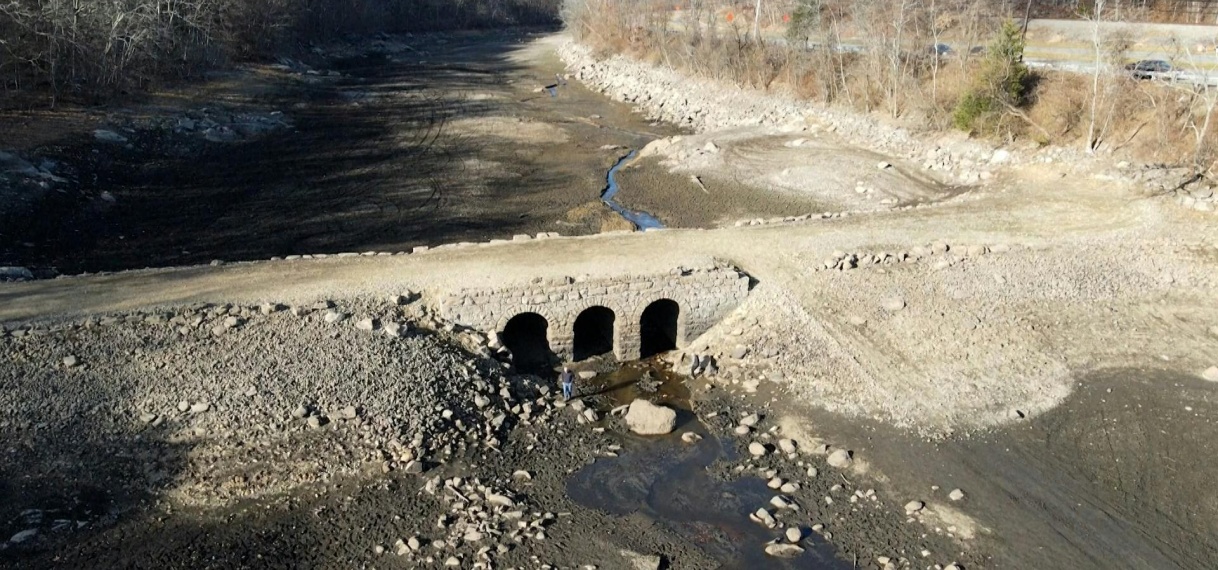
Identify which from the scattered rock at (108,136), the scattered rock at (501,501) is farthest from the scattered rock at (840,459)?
the scattered rock at (108,136)

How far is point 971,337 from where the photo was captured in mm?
24047

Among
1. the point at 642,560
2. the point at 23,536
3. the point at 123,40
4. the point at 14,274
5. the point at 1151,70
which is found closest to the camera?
the point at 23,536

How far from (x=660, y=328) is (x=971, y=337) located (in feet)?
28.6

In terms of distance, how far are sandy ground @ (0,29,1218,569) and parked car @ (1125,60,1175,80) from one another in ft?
27.7

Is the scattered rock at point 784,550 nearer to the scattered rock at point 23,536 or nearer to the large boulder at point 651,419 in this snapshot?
the large boulder at point 651,419

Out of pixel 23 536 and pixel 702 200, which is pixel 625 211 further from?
pixel 23 536

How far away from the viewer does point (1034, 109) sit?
3850 centimetres

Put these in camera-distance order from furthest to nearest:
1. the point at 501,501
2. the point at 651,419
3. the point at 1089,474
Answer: the point at 651,419
the point at 1089,474
the point at 501,501

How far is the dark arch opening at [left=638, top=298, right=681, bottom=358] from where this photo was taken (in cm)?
2577

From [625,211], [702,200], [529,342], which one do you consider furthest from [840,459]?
[702,200]

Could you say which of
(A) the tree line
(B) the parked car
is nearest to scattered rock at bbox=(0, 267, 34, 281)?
(A) the tree line

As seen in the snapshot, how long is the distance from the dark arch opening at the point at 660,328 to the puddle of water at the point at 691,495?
3.62m

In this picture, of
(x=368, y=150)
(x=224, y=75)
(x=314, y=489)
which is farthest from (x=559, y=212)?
(x=224, y=75)

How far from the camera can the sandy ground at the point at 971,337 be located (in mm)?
18453
